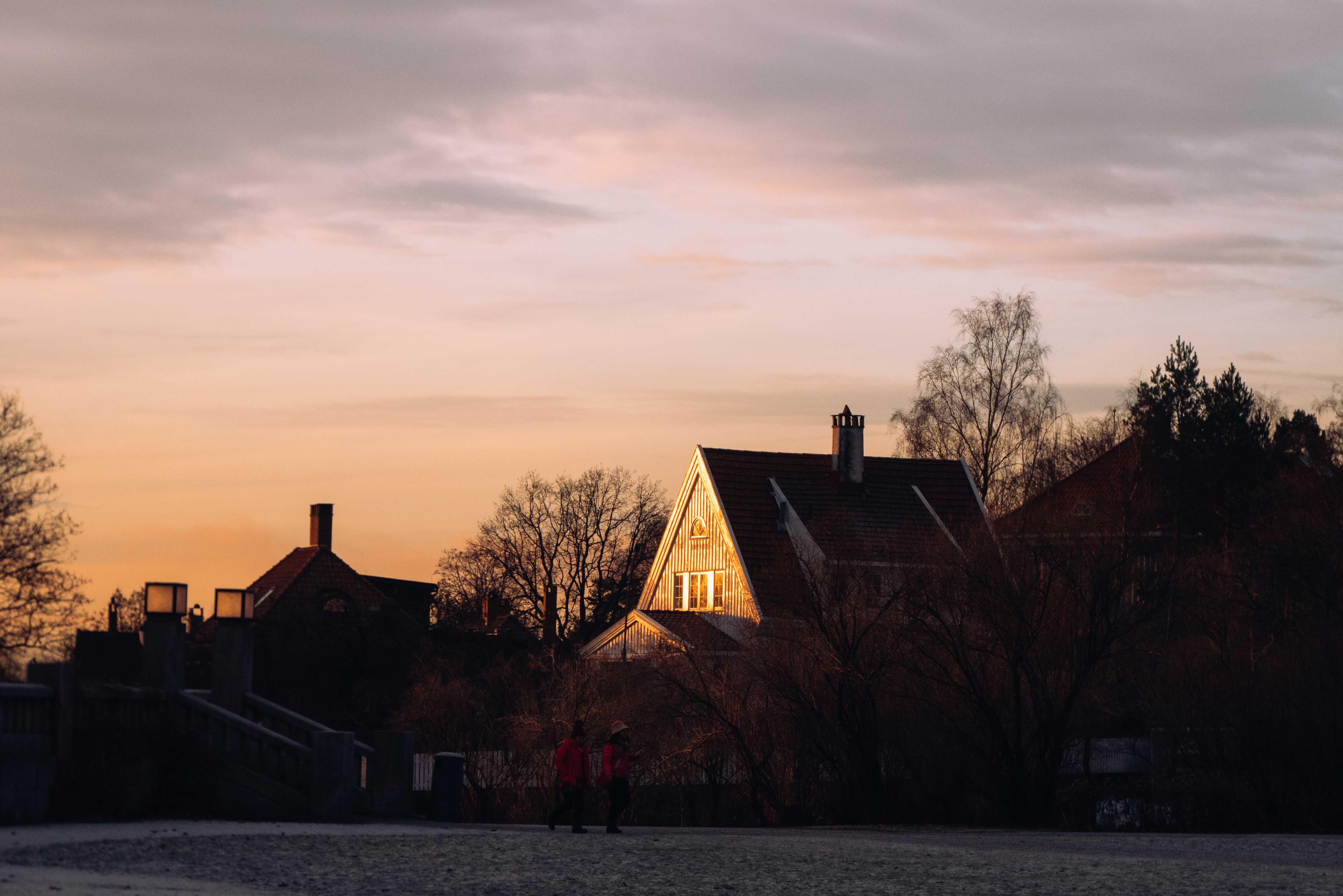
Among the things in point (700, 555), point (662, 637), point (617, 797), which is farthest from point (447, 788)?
point (700, 555)

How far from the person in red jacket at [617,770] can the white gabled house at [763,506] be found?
2877 cm

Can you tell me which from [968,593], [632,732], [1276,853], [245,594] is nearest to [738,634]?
[632,732]

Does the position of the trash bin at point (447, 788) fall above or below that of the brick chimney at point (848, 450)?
below

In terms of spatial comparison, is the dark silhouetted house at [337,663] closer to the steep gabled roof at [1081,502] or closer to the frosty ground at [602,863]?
the steep gabled roof at [1081,502]

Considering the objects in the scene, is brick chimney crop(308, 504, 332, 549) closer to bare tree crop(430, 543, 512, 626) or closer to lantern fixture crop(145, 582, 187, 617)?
bare tree crop(430, 543, 512, 626)

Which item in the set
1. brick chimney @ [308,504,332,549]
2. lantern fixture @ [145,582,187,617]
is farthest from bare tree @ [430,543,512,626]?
lantern fixture @ [145,582,187,617]

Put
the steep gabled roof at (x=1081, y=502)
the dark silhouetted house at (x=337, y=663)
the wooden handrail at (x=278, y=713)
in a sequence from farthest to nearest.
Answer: the dark silhouetted house at (x=337, y=663), the steep gabled roof at (x=1081, y=502), the wooden handrail at (x=278, y=713)

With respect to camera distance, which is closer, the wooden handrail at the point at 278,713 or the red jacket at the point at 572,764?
the red jacket at the point at 572,764

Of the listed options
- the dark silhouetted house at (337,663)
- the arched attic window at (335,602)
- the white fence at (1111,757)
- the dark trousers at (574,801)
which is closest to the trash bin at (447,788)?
the dark trousers at (574,801)

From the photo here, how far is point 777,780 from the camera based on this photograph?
120 feet

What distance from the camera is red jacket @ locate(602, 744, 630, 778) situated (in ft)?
74.4

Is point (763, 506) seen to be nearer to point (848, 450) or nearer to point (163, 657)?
point (848, 450)

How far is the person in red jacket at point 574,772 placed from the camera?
22703mm

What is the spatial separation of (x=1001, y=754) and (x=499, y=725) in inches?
549
